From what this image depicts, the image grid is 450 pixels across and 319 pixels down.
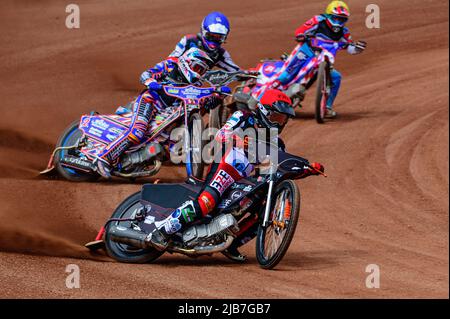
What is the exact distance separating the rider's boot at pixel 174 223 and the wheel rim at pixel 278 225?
822 millimetres

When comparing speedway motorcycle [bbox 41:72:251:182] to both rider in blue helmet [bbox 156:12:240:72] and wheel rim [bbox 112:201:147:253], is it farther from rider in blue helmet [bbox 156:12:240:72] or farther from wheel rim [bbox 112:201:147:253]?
wheel rim [bbox 112:201:147:253]

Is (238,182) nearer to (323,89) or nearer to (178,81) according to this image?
(178,81)

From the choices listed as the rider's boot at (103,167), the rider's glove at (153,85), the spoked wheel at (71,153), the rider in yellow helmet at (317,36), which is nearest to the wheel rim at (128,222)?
the rider's glove at (153,85)

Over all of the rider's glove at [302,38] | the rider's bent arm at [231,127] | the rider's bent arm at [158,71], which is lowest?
the rider's bent arm at [231,127]

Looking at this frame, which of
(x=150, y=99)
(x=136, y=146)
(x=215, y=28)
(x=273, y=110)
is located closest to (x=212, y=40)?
(x=215, y=28)

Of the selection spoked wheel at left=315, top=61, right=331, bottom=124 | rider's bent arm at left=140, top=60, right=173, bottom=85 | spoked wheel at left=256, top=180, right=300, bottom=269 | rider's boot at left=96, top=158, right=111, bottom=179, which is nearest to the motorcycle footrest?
rider's boot at left=96, top=158, right=111, bottom=179

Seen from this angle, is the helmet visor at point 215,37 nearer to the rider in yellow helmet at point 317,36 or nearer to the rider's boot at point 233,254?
the rider's boot at point 233,254

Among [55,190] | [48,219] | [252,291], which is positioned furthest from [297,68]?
[252,291]

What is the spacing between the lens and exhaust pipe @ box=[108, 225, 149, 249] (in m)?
11.9

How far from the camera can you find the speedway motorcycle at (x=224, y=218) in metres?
11.5

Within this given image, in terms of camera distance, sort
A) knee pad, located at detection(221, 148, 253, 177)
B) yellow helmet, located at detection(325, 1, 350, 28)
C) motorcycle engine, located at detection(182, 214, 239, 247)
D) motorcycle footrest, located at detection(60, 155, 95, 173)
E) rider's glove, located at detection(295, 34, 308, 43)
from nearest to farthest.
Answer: motorcycle engine, located at detection(182, 214, 239, 247) < knee pad, located at detection(221, 148, 253, 177) < motorcycle footrest, located at detection(60, 155, 95, 173) < yellow helmet, located at detection(325, 1, 350, 28) < rider's glove, located at detection(295, 34, 308, 43)

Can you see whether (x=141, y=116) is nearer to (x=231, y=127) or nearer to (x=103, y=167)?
(x=103, y=167)

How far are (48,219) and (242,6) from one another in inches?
604

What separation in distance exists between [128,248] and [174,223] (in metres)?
0.82
